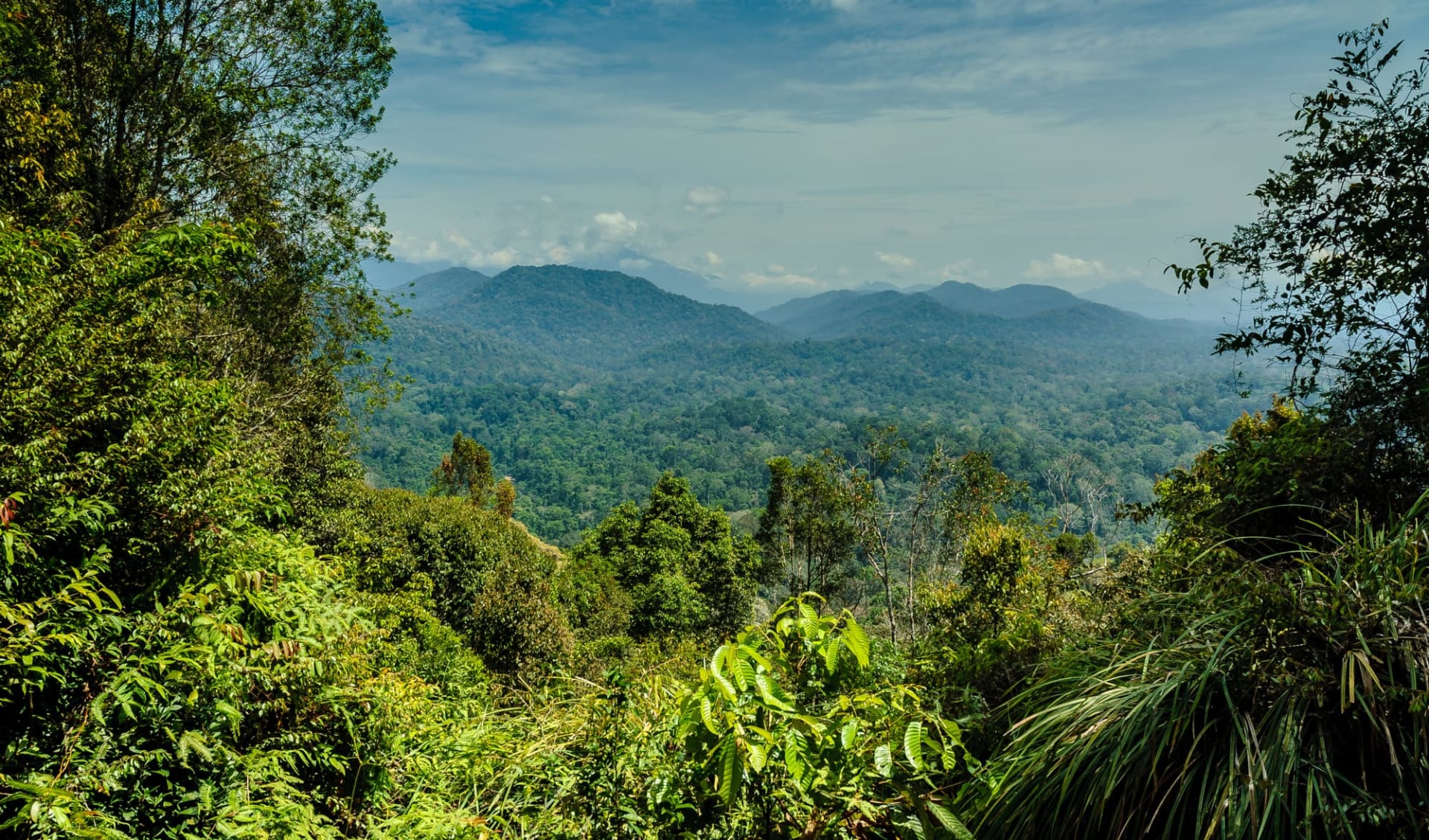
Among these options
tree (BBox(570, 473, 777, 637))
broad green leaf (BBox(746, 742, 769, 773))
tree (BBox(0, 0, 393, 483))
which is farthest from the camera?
tree (BBox(570, 473, 777, 637))

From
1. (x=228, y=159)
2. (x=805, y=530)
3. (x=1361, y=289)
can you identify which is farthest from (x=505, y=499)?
(x=1361, y=289)

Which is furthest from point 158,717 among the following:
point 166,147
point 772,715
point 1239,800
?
point 166,147

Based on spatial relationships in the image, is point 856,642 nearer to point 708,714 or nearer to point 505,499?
point 708,714

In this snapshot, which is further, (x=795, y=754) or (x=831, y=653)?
(x=831, y=653)

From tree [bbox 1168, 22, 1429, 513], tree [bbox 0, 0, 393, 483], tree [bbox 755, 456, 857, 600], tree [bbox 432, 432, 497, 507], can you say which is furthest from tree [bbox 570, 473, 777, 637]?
tree [bbox 1168, 22, 1429, 513]

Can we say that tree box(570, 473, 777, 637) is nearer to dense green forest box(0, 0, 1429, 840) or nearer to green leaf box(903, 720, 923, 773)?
dense green forest box(0, 0, 1429, 840)

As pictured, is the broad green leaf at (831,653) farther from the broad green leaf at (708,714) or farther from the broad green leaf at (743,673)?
the broad green leaf at (708,714)

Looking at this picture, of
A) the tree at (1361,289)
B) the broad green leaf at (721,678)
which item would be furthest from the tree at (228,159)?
the tree at (1361,289)

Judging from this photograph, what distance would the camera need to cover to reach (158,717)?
87.4 inches

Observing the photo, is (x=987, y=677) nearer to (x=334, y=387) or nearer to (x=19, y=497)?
(x=19, y=497)

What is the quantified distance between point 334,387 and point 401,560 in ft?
18.3

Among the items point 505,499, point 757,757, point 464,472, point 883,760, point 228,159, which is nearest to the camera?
point 757,757

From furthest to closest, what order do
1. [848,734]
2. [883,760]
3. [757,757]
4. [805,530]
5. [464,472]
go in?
[464,472] → [805,530] → [883,760] → [848,734] → [757,757]

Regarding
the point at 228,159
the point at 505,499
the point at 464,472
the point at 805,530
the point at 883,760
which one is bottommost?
the point at 505,499
